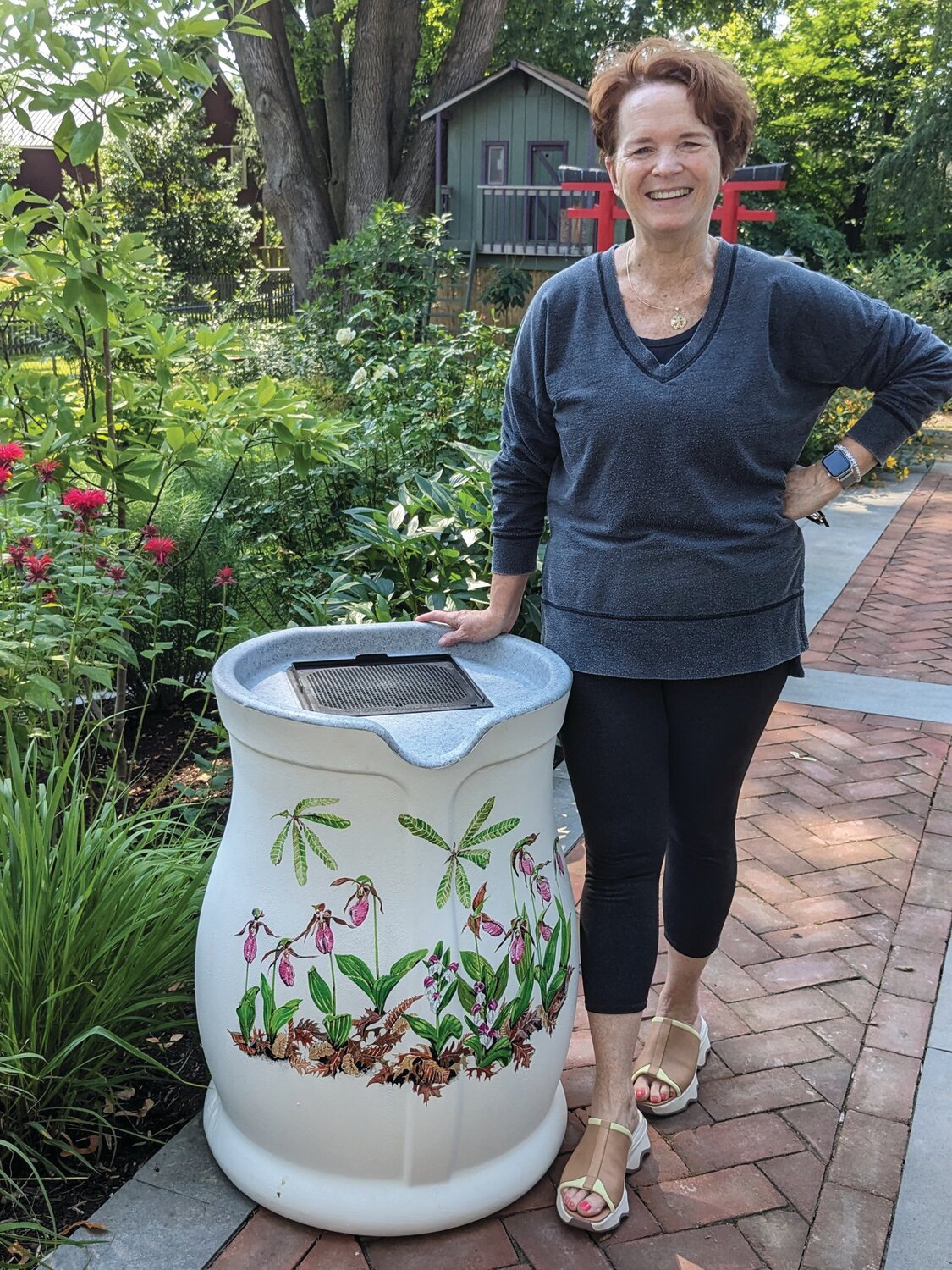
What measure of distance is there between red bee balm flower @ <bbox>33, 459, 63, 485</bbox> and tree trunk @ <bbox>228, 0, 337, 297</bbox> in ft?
40.2

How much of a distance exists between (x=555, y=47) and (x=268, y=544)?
797 inches

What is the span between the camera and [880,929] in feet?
10.3

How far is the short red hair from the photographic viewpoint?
1.94m

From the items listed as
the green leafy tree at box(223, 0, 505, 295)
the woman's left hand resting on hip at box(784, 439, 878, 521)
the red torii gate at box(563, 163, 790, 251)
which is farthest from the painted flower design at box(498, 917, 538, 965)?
the green leafy tree at box(223, 0, 505, 295)

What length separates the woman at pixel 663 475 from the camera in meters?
1.95

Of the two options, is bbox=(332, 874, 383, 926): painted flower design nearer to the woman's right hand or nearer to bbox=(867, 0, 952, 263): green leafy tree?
the woman's right hand

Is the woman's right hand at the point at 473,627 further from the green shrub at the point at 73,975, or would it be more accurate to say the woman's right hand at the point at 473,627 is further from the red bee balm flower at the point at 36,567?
the red bee balm flower at the point at 36,567

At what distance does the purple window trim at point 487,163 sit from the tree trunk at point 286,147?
3.04 meters

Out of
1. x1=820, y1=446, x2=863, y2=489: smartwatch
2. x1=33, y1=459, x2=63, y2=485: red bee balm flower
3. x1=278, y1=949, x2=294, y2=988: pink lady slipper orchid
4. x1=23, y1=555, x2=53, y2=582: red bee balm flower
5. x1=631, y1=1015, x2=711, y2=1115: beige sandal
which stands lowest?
x1=631, y1=1015, x2=711, y2=1115: beige sandal

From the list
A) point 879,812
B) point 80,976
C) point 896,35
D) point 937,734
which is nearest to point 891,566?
point 937,734

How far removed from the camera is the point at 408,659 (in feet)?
7.57

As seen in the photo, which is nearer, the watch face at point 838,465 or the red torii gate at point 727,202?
the watch face at point 838,465

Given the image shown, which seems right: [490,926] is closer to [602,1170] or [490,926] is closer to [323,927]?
[323,927]

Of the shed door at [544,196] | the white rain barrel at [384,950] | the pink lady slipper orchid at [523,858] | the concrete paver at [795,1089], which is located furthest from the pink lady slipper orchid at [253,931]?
the shed door at [544,196]
